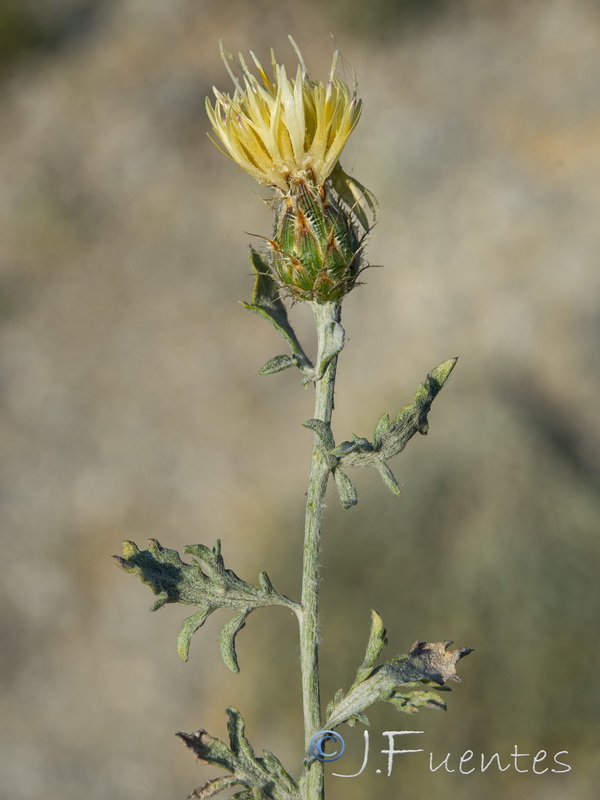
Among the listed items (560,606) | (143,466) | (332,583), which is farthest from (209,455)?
(560,606)

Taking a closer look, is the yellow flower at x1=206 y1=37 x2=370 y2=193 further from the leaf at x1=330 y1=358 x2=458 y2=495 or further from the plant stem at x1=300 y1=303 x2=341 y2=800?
the leaf at x1=330 y1=358 x2=458 y2=495

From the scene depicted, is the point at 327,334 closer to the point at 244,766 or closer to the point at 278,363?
the point at 278,363

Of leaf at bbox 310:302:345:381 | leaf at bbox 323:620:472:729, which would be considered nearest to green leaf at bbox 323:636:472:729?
leaf at bbox 323:620:472:729

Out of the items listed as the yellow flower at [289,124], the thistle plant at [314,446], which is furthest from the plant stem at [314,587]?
the yellow flower at [289,124]

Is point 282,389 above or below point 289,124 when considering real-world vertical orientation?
above

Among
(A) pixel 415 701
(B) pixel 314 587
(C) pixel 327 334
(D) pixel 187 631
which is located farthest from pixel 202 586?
(C) pixel 327 334

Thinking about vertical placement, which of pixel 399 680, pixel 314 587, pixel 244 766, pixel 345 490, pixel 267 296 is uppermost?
pixel 267 296

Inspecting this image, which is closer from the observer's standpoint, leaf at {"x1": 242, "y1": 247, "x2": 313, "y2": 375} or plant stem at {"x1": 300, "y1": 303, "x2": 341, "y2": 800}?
plant stem at {"x1": 300, "y1": 303, "x2": 341, "y2": 800}

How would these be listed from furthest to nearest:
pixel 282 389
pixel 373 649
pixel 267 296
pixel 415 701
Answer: pixel 282 389 < pixel 267 296 < pixel 373 649 < pixel 415 701
